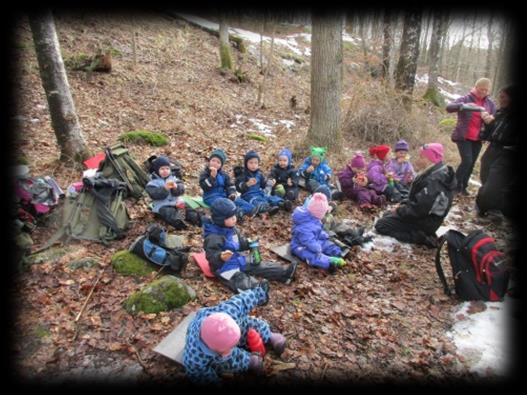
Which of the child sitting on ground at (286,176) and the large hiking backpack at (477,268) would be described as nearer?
the large hiking backpack at (477,268)

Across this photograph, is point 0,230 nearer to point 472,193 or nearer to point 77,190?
point 77,190

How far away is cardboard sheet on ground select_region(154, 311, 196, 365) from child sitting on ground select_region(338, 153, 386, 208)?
453cm

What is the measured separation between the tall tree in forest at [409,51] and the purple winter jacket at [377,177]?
5.02 m

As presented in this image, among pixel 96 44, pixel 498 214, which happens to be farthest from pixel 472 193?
pixel 96 44

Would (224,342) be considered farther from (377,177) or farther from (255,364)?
(377,177)

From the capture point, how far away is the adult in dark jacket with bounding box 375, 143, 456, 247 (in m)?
5.42

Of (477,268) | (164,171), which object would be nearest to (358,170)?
(477,268)

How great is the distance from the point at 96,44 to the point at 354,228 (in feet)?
40.6

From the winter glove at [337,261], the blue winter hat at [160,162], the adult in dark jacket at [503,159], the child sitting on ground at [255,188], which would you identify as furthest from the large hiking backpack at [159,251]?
the adult in dark jacket at [503,159]

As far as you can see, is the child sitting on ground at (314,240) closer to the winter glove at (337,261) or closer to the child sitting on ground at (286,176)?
the winter glove at (337,261)

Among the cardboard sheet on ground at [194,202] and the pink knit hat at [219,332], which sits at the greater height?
the pink knit hat at [219,332]

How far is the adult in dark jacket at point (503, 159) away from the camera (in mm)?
6223

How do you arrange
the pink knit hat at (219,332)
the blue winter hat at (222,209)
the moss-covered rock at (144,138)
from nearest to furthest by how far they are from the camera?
1. the pink knit hat at (219,332)
2. the blue winter hat at (222,209)
3. the moss-covered rock at (144,138)

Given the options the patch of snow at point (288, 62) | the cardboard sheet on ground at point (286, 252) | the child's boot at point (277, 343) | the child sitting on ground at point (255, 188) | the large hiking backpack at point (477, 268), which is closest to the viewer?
the child's boot at point (277, 343)
